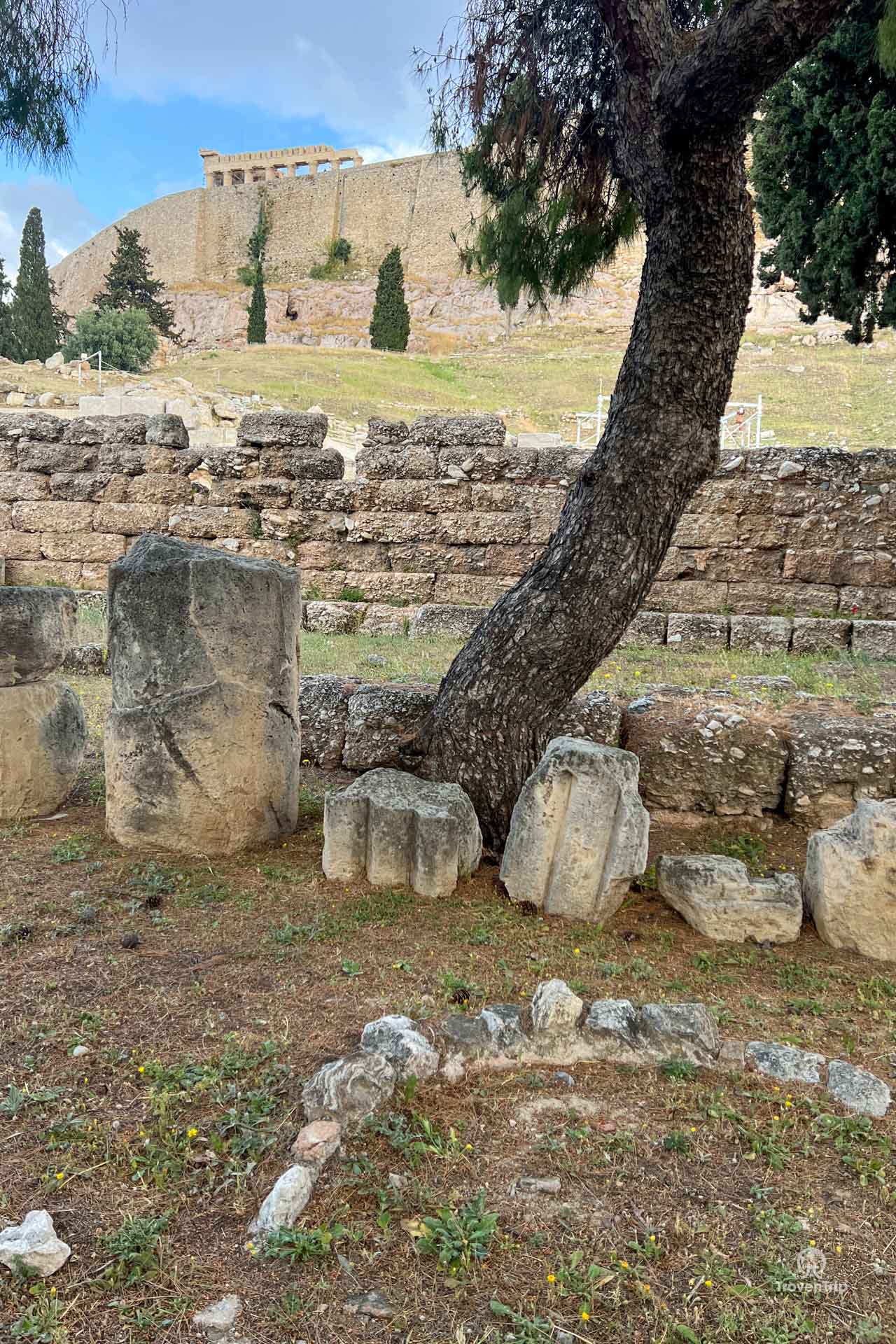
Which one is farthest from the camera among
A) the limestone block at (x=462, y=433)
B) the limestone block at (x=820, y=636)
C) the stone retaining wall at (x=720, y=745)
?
the limestone block at (x=462, y=433)

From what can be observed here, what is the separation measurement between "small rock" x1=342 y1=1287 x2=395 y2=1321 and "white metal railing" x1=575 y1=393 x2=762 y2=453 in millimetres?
15507

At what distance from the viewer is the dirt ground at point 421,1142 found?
167 centimetres

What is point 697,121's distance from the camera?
3.14 m

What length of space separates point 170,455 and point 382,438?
7.46 feet

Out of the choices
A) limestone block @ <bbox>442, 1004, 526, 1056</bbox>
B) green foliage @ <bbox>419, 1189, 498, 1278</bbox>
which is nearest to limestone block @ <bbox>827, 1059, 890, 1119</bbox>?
limestone block @ <bbox>442, 1004, 526, 1056</bbox>

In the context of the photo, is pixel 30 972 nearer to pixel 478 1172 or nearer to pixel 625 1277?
pixel 478 1172

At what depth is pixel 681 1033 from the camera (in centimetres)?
244

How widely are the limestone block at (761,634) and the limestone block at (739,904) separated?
13.3 feet

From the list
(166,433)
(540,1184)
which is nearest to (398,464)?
(166,433)

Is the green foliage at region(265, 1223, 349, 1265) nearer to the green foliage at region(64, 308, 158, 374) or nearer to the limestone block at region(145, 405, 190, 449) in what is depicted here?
the limestone block at region(145, 405, 190, 449)

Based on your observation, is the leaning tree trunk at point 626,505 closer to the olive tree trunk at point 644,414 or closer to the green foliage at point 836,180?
the olive tree trunk at point 644,414

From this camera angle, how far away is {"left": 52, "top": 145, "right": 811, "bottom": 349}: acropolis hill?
53.0 meters

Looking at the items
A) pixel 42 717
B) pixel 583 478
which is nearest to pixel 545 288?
pixel 583 478

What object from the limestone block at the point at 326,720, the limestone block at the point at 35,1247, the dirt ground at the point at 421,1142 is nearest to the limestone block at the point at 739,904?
the dirt ground at the point at 421,1142
